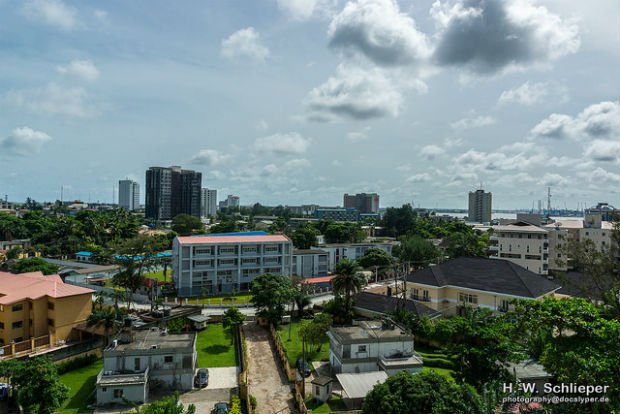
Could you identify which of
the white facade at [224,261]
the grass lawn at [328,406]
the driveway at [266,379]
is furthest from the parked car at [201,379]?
the white facade at [224,261]

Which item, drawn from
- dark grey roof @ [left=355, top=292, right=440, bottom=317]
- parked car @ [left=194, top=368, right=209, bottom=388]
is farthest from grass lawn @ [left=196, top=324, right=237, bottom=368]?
dark grey roof @ [left=355, top=292, right=440, bottom=317]

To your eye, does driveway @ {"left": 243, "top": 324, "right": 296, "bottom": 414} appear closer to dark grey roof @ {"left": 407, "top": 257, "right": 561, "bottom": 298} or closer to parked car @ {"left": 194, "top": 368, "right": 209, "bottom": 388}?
parked car @ {"left": 194, "top": 368, "right": 209, "bottom": 388}

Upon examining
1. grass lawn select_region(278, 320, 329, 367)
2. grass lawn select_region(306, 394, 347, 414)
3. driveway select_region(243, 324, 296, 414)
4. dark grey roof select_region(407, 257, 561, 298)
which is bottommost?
driveway select_region(243, 324, 296, 414)

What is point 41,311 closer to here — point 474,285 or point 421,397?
point 421,397

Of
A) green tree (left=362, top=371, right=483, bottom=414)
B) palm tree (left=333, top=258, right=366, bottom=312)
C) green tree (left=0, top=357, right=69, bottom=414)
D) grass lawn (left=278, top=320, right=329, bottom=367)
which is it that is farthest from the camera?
palm tree (left=333, top=258, right=366, bottom=312)

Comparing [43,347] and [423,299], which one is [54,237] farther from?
[423,299]

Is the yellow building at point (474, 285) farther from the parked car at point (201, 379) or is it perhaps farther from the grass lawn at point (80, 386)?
the grass lawn at point (80, 386)
